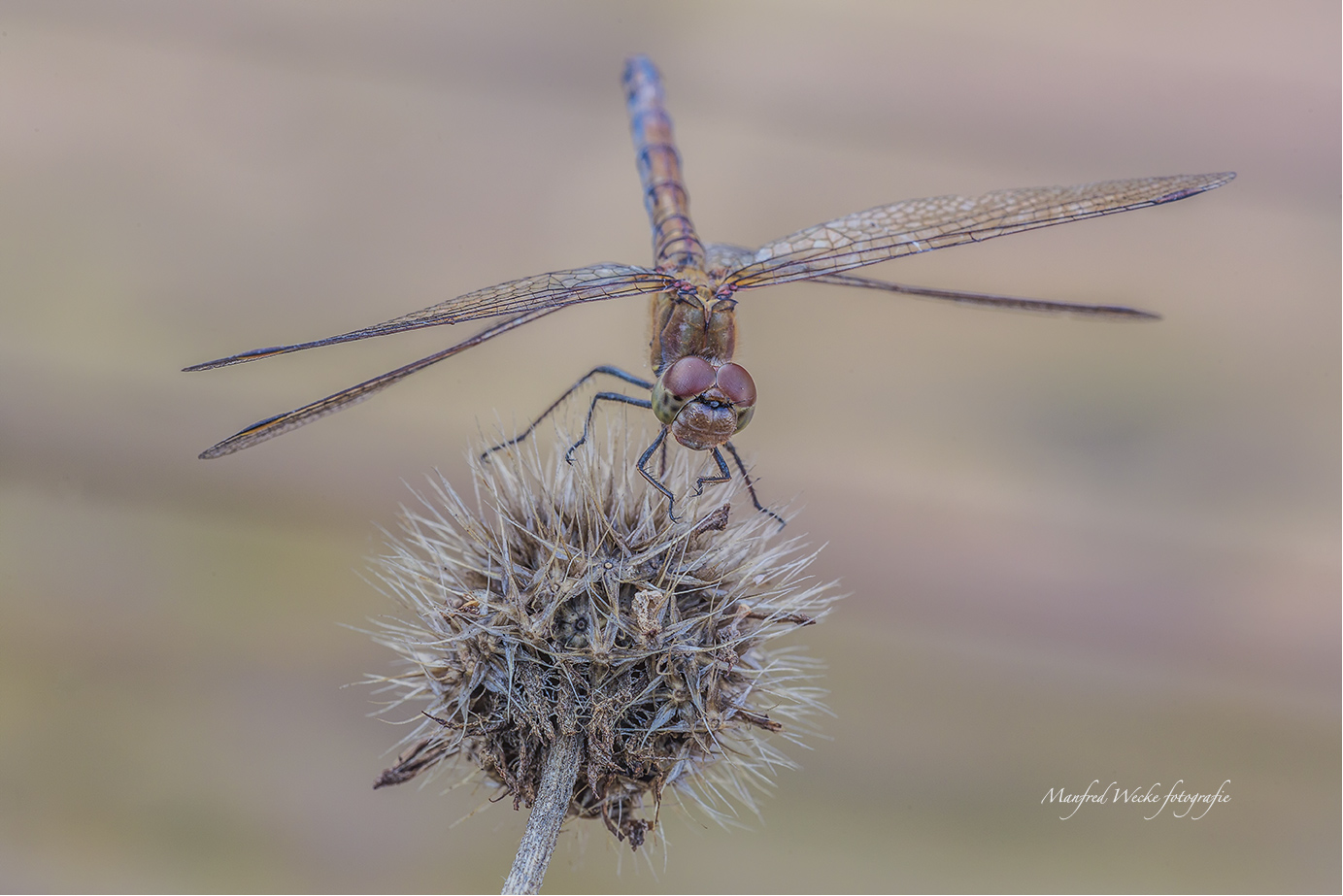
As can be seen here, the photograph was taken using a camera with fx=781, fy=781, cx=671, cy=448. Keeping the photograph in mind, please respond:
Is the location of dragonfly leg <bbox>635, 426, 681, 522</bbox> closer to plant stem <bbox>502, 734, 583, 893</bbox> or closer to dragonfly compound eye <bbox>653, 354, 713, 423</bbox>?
dragonfly compound eye <bbox>653, 354, 713, 423</bbox>

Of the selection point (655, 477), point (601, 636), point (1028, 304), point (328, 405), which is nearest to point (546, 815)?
point (601, 636)

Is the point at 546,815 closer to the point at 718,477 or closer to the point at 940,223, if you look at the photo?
the point at 718,477

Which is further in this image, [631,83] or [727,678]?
[631,83]

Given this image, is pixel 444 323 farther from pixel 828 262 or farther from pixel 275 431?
pixel 828 262

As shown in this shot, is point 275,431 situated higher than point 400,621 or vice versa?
point 275,431

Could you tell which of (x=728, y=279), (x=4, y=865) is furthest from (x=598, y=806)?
(x=4, y=865)

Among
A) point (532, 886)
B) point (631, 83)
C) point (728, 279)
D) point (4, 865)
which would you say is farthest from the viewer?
point (4, 865)

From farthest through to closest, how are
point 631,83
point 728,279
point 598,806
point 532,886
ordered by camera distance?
point 631,83
point 728,279
point 598,806
point 532,886

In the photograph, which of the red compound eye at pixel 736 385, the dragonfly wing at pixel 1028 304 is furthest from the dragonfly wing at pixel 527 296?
the dragonfly wing at pixel 1028 304
